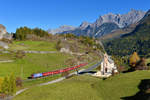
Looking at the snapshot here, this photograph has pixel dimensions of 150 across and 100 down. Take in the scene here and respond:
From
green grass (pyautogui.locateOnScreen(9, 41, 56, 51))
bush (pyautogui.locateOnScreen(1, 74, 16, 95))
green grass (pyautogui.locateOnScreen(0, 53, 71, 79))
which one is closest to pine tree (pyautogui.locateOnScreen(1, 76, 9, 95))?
bush (pyautogui.locateOnScreen(1, 74, 16, 95))

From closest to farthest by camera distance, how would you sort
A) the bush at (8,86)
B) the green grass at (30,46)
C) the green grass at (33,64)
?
the bush at (8,86) < the green grass at (33,64) < the green grass at (30,46)

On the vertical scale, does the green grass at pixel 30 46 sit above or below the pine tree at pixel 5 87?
above

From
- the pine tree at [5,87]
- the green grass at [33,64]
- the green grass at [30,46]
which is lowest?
the pine tree at [5,87]

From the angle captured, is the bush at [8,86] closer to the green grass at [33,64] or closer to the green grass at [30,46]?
the green grass at [33,64]

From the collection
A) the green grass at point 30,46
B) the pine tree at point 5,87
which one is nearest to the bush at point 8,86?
the pine tree at point 5,87

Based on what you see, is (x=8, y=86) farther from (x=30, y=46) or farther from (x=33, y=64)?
(x=30, y=46)

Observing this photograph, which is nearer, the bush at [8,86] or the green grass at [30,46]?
the bush at [8,86]

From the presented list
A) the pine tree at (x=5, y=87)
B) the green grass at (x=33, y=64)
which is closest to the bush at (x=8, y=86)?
the pine tree at (x=5, y=87)

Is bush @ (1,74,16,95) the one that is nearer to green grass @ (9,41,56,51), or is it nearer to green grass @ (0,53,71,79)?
green grass @ (0,53,71,79)

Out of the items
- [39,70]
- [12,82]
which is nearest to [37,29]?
[39,70]

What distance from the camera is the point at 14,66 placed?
7950 centimetres

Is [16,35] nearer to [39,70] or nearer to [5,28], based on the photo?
[5,28]

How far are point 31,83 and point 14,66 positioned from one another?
64.9 feet

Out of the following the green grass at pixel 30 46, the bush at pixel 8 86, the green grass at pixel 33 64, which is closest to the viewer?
the bush at pixel 8 86
